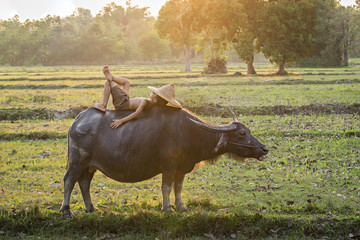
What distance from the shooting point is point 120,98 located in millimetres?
6574

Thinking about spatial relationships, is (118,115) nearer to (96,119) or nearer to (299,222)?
(96,119)

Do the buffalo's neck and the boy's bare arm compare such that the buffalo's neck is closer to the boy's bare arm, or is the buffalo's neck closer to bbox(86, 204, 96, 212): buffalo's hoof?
the boy's bare arm

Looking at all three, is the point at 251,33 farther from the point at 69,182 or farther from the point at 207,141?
the point at 69,182

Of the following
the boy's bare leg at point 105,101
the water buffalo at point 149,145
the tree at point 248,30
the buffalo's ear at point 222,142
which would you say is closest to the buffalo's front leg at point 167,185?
the water buffalo at point 149,145

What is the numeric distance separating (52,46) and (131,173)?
80.4m

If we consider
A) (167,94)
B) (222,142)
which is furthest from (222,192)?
(167,94)

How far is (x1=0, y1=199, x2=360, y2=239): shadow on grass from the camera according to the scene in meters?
5.84

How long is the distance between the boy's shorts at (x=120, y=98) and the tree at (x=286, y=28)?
28.5 m

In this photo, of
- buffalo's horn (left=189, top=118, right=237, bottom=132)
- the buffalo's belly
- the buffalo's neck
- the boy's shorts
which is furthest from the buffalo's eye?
the boy's shorts

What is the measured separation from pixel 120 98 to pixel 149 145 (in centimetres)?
93

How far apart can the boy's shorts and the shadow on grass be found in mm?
1702

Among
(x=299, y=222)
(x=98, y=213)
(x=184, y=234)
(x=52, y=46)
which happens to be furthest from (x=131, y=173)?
(x=52, y=46)

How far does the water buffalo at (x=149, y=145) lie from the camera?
632cm

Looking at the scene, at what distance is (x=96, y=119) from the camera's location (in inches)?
254
